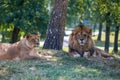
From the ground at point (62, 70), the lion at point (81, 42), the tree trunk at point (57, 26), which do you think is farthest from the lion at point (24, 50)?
the tree trunk at point (57, 26)

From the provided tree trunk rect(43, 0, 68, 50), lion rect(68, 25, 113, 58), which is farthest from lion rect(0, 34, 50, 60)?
tree trunk rect(43, 0, 68, 50)

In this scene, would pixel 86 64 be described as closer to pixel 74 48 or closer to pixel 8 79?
pixel 74 48

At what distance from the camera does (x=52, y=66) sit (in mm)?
8516

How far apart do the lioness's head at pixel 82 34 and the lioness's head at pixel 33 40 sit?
126 cm

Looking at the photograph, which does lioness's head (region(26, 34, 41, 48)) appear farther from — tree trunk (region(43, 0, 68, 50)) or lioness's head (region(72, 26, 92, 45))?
tree trunk (region(43, 0, 68, 50))

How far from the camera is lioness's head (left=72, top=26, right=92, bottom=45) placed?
10.4m

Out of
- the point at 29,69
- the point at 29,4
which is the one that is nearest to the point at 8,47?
the point at 29,69

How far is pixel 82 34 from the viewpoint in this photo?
10.4 m

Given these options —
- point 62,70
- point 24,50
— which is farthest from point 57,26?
point 62,70

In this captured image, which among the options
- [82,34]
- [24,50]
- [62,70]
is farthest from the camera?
[82,34]

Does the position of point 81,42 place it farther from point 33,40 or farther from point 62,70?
point 62,70

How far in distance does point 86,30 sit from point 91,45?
59cm

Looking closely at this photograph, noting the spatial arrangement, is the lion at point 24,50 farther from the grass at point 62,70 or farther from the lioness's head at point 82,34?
the lioness's head at point 82,34

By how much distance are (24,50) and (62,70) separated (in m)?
2.26
